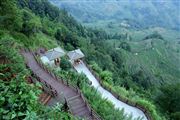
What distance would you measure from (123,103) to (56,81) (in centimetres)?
810

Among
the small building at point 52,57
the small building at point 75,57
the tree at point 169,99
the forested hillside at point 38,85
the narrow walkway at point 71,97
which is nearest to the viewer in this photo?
the forested hillside at point 38,85

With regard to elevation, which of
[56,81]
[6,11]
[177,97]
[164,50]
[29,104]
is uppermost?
[29,104]

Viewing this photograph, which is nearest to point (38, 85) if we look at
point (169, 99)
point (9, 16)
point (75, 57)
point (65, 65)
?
point (65, 65)

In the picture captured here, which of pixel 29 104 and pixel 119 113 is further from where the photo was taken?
pixel 119 113

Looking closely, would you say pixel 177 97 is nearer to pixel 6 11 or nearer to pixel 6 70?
pixel 6 11

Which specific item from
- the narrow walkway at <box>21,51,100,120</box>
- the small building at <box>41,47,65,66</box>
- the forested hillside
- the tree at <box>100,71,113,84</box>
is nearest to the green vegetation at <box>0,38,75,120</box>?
the forested hillside

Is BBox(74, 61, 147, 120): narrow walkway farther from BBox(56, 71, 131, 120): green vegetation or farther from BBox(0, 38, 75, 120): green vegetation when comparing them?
BBox(0, 38, 75, 120): green vegetation

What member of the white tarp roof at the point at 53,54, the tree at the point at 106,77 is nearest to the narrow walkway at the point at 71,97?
the white tarp roof at the point at 53,54

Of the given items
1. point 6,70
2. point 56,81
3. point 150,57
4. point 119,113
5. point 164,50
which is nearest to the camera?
point 6,70

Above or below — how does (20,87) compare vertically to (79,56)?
above

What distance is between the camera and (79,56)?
4866cm

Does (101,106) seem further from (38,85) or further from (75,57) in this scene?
(75,57)

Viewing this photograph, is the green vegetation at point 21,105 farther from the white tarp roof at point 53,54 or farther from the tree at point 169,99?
the tree at point 169,99

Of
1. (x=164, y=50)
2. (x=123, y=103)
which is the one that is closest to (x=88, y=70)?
(x=123, y=103)
